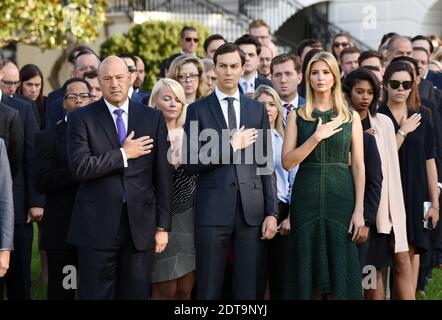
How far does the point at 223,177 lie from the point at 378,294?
166cm

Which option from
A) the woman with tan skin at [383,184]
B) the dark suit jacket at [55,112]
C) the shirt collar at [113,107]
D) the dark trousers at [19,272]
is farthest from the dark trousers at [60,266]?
the woman with tan skin at [383,184]

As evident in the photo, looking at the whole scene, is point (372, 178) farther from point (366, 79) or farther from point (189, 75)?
point (189, 75)

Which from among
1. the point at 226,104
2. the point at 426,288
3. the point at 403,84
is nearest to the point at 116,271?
the point at 226,104

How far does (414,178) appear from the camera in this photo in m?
7.81

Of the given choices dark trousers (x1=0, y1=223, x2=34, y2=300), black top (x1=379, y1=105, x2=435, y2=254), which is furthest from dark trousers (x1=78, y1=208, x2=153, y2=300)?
black top (x1=379, y1=105, x2=435, y2=254)

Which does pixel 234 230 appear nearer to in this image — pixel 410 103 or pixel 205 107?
pixel 205 107

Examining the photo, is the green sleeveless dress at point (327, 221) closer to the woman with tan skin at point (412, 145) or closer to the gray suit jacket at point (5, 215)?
the woman with tan skin at point (412, 145)

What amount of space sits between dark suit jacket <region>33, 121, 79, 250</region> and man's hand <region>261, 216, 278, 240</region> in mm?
Result: 1491

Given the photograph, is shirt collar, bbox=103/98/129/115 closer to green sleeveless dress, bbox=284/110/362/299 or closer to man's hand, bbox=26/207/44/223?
green sleeveless dress, bbox=284/110/362/299

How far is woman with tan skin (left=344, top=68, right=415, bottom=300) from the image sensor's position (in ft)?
23.8

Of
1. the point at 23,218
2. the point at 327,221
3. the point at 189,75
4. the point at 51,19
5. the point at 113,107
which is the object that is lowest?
the point at 23,218

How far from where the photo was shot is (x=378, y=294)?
735cm

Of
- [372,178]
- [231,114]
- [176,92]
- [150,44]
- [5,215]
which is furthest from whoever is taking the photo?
[150,44]

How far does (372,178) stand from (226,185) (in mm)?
1116
